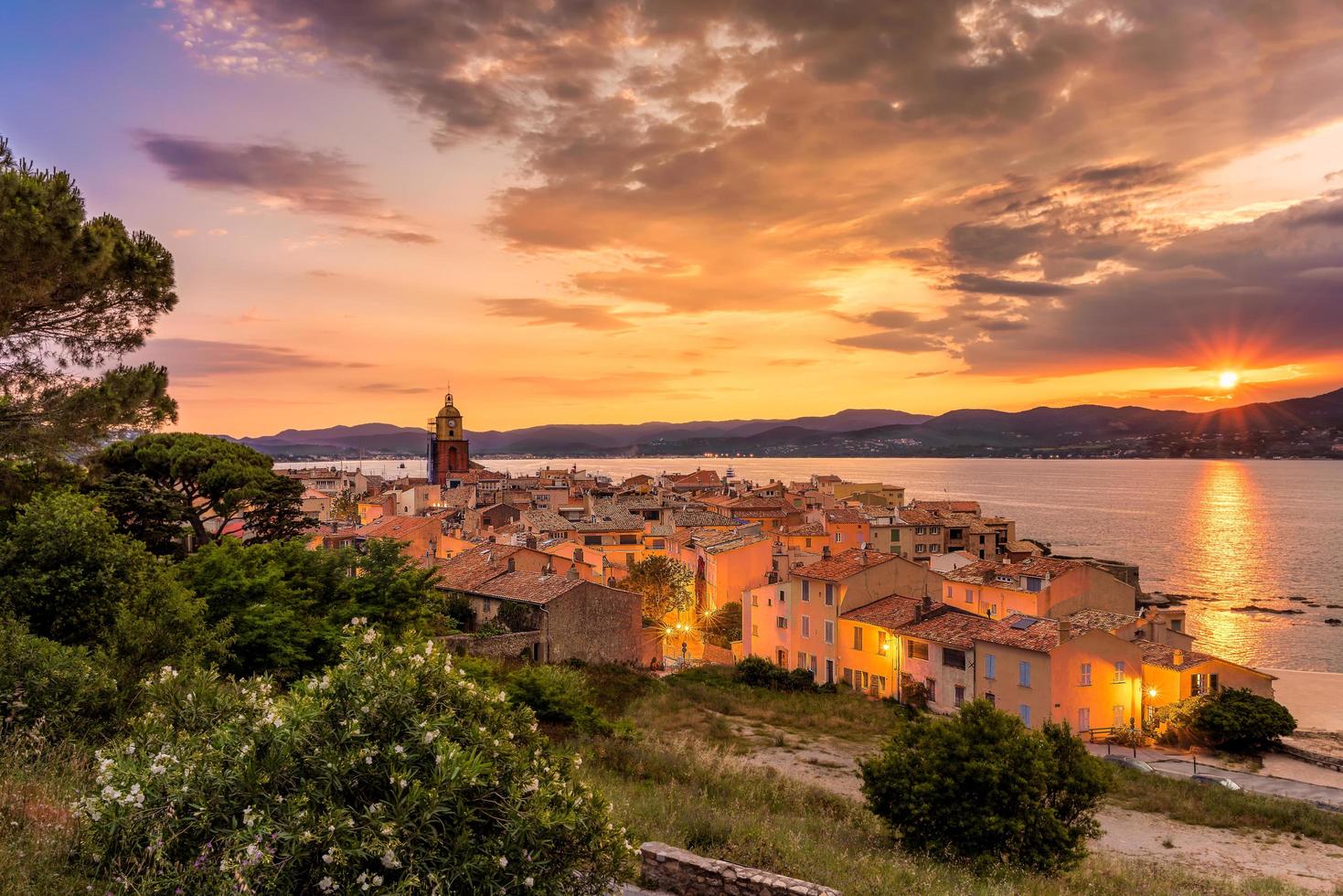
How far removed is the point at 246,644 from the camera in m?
18.8

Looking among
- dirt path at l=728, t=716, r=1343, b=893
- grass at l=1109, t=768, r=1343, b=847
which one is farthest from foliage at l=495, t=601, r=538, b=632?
grass at l=1109, t=768, r=1343, b=847

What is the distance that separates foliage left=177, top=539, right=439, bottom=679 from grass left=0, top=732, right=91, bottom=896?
7565 millimetres

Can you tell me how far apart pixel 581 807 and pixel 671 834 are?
14.1ft

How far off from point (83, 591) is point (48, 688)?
560 centimetres

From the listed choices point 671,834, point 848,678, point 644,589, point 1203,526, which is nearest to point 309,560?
point 671,834

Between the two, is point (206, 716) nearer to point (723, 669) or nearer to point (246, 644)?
point (246, 644)

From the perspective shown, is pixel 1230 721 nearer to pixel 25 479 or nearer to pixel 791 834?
pixel 791 834

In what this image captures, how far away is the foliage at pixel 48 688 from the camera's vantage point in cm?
1059

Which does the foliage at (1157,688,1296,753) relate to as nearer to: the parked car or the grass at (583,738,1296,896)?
the parked car

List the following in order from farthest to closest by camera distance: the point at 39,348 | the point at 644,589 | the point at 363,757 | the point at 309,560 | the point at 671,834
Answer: the point at 644,589 < the point at 309,560 < the point at 39,348 < the point at 671,834 < the point at 363,757

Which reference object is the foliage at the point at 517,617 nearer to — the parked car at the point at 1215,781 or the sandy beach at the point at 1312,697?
the parked car at the point at 1215,781

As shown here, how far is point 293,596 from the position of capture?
68.0 feet

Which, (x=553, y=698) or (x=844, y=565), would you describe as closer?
(x=553, y=698)

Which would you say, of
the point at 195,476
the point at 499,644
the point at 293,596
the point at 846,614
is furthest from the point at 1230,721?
the point at 195,476
